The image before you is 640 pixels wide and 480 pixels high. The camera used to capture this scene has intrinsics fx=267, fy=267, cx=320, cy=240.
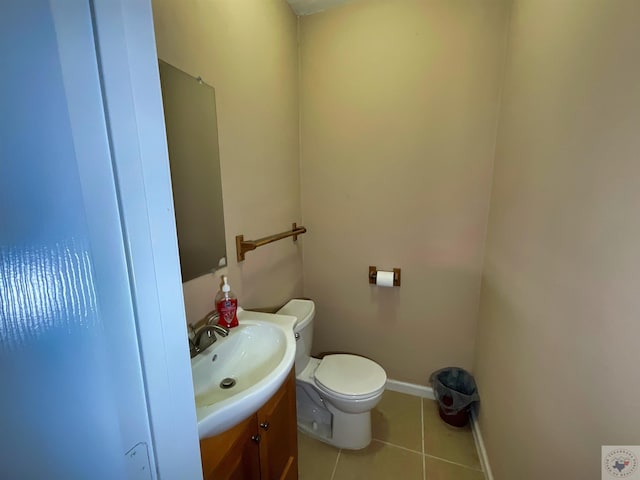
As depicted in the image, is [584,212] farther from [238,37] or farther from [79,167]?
[238,37]

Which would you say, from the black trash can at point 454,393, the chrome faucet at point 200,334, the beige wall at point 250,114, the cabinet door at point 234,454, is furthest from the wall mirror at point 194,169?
the black trash can at point 454,393

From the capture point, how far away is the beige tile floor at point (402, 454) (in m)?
1.45

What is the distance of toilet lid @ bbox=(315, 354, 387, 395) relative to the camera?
1472 millimetres

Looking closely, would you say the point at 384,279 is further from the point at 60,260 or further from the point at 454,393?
the point at 60,260

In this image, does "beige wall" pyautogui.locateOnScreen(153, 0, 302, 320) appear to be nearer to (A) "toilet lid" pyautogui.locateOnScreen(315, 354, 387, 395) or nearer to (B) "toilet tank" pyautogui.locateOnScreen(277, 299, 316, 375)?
(B) "toilet tank" pyautogui.locateOnScreen(277, 299, 316, 375)

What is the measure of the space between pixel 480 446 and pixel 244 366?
4.89ft

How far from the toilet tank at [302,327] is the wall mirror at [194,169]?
24.3 inches

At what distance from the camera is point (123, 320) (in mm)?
385

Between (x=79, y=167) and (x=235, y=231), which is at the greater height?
(x=79, y=167)

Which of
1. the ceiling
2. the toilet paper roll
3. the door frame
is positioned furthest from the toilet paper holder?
the ceiling

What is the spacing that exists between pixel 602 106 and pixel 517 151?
575 millimetres

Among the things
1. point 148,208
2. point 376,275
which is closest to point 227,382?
point 148,208

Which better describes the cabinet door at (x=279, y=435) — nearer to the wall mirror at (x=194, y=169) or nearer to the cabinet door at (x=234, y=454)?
the cabinet door at (x=234, y=454)

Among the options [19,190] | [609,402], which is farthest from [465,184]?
[19,190]
